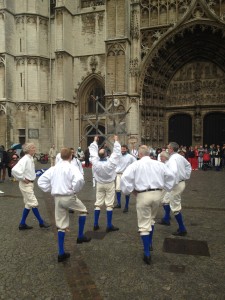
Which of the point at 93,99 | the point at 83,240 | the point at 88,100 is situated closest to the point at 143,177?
the point at 83,240

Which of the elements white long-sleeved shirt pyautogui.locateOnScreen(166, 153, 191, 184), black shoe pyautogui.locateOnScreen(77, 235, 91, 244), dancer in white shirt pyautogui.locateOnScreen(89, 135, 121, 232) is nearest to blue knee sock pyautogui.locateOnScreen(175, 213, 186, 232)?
white long-sleeved shirt pyautogui.locateOnScreen(166, 153, 191, 184)

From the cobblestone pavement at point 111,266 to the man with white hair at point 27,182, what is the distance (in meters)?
0.25

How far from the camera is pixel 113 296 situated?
139 inches

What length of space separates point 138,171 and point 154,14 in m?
19.1

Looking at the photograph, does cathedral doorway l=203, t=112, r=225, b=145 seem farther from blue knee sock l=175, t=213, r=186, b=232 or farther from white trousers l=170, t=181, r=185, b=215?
blue knee sock l=175, t=213, r=186, b=232

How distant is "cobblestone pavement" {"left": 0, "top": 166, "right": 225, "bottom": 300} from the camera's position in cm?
365

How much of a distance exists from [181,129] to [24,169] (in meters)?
18.0

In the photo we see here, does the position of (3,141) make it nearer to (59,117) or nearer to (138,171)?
(59,117)

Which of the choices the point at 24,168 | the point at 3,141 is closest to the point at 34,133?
the point at 3,141

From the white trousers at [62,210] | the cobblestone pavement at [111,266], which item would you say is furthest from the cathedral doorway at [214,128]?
the white trousers at [62,210]

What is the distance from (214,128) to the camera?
71.8 feet

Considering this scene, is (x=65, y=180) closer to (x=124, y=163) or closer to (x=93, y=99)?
(x=124, y=163)

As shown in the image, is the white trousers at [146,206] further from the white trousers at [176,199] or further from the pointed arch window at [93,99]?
the pointed arch window at [93,99]

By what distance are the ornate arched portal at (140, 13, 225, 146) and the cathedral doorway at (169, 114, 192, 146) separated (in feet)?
0.93
